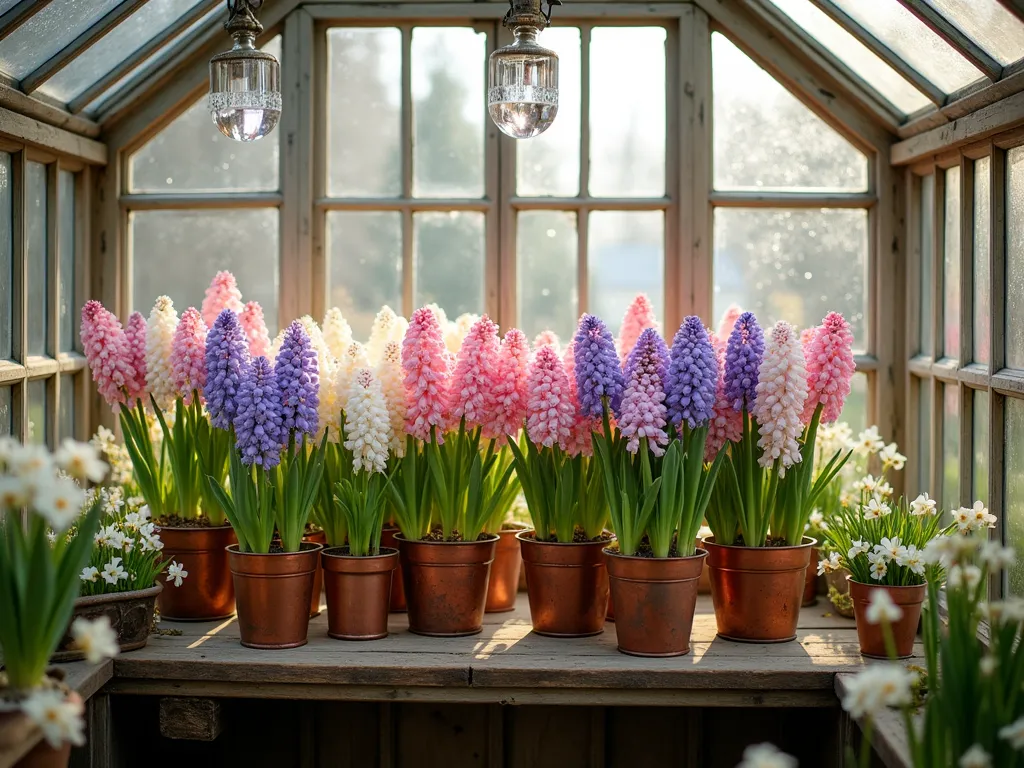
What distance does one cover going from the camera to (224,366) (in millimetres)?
3324

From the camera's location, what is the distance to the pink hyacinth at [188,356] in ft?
11.6

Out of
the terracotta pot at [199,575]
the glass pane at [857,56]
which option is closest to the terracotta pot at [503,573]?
the terracotta pot at [199,575]

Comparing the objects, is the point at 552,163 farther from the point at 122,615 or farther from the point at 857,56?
the point at 122,615

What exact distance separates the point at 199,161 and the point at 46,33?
35.6 inches

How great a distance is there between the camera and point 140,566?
331cm

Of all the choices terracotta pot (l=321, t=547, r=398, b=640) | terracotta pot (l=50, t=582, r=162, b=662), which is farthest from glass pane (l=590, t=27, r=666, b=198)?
terracotta pot (l=50, t=582, r=162, b=662)

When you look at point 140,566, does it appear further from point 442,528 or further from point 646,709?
point 646,709

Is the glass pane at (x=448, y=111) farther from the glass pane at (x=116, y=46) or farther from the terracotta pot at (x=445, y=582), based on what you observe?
the terracotta pot at (x=445, y=582)

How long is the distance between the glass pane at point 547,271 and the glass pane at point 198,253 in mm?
897

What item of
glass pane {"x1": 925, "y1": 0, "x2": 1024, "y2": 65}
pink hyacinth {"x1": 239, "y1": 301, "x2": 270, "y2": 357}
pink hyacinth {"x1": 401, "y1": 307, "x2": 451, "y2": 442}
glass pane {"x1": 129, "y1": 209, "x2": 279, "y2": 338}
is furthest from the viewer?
glass pane {"x1": 129, "y1": 209, "x2": 279, "y2": 338}

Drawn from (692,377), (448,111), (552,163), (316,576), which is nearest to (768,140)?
(552,163)

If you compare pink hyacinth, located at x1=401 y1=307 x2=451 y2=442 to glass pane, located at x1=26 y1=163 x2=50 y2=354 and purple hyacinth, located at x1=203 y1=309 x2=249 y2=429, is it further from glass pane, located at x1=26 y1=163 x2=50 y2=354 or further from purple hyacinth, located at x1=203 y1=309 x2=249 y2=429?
glass pane, located at x1=26 y1=163 x2=50 y2=354

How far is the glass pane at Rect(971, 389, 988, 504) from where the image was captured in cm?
352

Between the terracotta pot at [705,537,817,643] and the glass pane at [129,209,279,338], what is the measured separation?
189 cm
